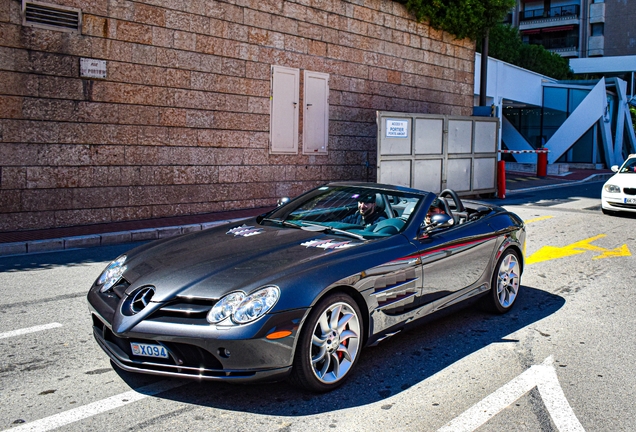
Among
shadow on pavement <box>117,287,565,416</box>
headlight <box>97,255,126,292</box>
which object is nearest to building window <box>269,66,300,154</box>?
shadow on pavement <box>117,287,565,416</box>

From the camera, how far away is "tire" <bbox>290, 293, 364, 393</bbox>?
3.95 m

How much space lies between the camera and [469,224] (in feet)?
19.3

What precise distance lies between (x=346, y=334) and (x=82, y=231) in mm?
7992

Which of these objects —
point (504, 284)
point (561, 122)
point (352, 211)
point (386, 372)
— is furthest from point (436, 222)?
point (561, 122)

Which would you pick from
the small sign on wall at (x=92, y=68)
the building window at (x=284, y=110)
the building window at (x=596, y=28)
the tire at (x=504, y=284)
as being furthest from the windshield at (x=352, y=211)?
the building window at (x=596, y=28)

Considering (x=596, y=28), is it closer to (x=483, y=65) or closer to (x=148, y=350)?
(x=483, y=65)

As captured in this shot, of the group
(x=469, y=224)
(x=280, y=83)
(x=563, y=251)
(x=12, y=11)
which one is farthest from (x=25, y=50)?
(x=563, y=251)

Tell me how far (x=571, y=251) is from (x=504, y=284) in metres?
4.10

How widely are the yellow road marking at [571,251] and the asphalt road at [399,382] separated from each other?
2179 millimetres

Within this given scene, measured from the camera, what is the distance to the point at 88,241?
10344 millimetres

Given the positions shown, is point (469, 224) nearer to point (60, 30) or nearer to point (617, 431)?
point (617, 431)

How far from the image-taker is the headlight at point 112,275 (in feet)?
14.8

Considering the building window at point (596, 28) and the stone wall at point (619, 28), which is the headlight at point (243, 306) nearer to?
the building window at point (596, 28)

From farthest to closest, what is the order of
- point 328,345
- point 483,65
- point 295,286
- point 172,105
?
point 483,65, point 172,105, point 328,345, point 295,286
